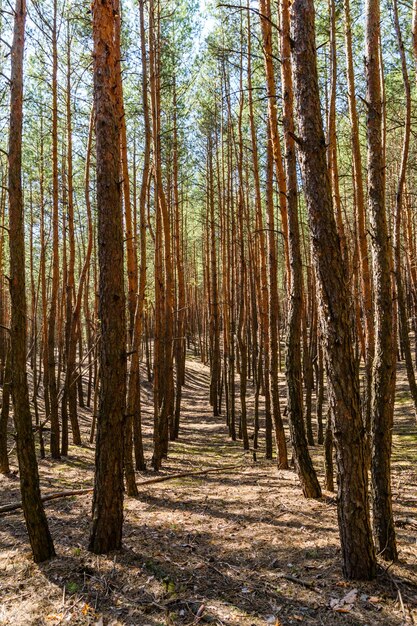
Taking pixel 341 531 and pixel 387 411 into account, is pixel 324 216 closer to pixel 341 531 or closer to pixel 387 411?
pixel 387 411

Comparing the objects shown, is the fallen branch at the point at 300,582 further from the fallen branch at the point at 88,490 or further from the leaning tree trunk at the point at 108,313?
the fallen branch at the point at 88,490

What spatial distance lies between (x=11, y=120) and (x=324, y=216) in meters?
2.70

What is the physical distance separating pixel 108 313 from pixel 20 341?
0.75m

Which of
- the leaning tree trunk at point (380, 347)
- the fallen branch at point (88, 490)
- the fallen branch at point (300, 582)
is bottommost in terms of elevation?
the fallen branch at point (88, 490)

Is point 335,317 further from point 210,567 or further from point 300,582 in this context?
point 210,567

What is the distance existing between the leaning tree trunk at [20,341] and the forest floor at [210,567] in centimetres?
31

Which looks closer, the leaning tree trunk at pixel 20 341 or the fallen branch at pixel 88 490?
the leaning tree trunk at pixel 20 341

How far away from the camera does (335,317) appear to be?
10.1ft

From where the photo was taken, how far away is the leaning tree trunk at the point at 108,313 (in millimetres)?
3732

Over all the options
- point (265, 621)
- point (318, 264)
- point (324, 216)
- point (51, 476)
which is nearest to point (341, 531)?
point (265, 621)

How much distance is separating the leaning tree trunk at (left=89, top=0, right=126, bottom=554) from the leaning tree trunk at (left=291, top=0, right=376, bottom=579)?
160 centimetres

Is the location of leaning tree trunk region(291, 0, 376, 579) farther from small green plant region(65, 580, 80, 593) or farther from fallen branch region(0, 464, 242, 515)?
fallen branch region(0, 464, 242, 515)

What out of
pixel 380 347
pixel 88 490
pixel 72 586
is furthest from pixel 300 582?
pixel 88 490

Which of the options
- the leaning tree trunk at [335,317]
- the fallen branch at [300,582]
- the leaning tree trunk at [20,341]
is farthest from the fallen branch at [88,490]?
the leaning tree trunk at [335,317]
